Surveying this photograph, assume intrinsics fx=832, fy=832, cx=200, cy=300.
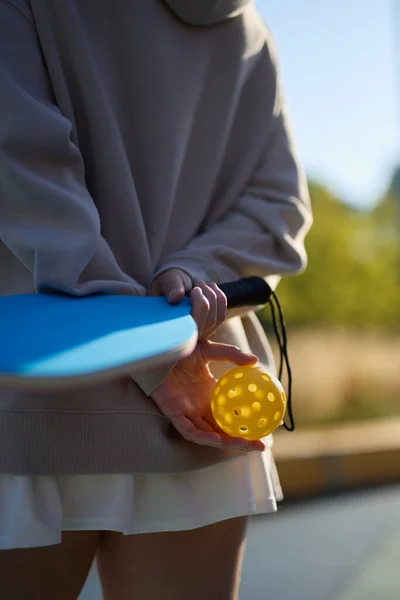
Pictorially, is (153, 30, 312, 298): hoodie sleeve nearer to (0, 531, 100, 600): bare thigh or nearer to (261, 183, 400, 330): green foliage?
(0, 531, 100, 600): bare thigh

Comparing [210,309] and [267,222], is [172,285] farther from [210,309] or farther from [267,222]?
[267,222]

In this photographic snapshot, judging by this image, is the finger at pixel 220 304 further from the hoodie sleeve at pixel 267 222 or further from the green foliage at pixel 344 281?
the green foliage at pixel 344 281

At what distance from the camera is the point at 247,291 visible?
1100 millimetres

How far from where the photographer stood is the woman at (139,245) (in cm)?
98

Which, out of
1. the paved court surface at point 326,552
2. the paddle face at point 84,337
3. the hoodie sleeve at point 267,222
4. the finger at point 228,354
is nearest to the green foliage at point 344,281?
the paved court surface at point 326,552

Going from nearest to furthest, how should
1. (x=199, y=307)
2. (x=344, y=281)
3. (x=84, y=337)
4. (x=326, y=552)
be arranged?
(x=84, y=337) → (x=199, y=307) → (x=326, y=552) → (x=344, y=281)

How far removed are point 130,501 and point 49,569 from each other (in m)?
0.13

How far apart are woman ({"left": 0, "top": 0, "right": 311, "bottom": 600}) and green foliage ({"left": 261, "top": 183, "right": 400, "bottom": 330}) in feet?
21.7

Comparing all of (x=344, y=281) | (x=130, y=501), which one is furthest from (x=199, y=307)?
(x=344, y=281)

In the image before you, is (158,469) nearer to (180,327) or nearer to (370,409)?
(180,327)

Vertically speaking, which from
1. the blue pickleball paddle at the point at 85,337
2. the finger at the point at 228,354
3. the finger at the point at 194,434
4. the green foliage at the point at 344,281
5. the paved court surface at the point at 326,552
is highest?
the blue pickleball paddle at the point at 85,337

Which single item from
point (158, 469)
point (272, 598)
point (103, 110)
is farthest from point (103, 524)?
point (272, 598)

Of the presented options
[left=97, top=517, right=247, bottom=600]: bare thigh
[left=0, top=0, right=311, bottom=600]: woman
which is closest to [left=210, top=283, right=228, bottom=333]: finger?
[left=0, top=0, right=311, bottom=600]: woman

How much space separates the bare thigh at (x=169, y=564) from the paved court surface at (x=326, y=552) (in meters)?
1.44
